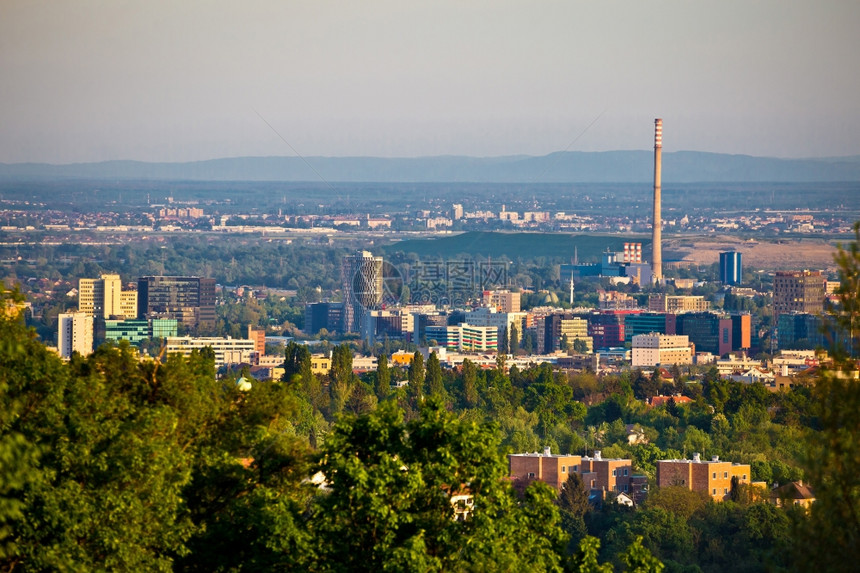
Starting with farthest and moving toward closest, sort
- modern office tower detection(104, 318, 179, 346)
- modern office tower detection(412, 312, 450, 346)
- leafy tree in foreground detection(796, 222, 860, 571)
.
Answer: modern office tower detection(412, 312, 450, 346), modern office tower detection(104, 318, 179, 346), leafy tree in foreground detection(796, 222, 860, 571)

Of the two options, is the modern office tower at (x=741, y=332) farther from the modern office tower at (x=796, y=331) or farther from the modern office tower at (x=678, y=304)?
the modern office tower at (x=678, y=304)

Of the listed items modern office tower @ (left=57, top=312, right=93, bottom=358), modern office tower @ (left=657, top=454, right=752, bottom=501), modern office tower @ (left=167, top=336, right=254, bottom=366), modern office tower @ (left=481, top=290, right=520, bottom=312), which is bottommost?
modern office tower @ (left=481, top=290, right=520, bottom=312)

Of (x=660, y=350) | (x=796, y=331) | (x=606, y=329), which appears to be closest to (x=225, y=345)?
(x=660, y=350)

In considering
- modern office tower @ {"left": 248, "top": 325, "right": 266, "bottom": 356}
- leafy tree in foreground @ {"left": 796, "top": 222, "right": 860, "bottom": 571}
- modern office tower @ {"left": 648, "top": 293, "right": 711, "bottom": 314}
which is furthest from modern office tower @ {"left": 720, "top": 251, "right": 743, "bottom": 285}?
leafy tree in foreground @ {"left": 796, "top": 222, "right": 860, "bottom": 571}

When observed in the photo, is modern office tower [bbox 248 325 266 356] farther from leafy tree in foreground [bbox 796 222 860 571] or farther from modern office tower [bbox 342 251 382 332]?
leafy tree in foreground [bbox 796 222 860 571]

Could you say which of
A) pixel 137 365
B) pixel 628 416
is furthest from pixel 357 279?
pixel 137 365

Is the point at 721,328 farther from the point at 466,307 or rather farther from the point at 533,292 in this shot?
the point at 533,292
